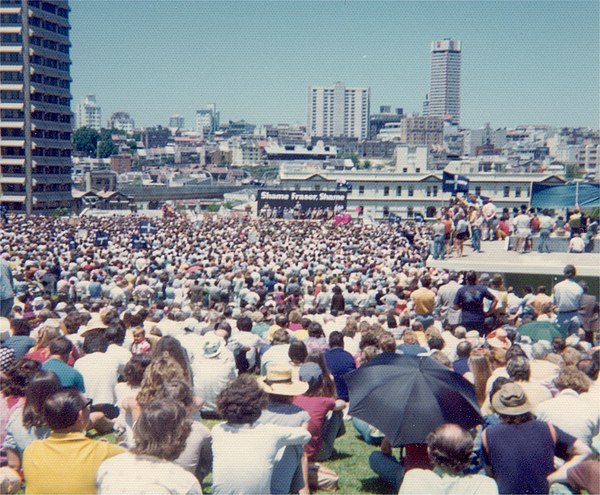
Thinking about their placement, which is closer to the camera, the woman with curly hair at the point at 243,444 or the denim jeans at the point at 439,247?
the woman with curly hair at the point at 243,444

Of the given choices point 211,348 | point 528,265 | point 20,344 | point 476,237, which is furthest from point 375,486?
point 476,237

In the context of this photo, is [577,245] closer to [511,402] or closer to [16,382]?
[511,402]

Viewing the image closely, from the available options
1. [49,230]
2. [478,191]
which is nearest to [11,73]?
[49,230]

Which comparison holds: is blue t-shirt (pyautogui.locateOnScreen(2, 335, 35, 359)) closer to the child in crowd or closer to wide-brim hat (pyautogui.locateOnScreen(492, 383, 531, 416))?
the child in crowd

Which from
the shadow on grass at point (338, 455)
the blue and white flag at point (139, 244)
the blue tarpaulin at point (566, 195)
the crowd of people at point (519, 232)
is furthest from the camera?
the blue and white flag at point (139, 244)

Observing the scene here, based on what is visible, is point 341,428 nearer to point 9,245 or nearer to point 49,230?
point 9,245

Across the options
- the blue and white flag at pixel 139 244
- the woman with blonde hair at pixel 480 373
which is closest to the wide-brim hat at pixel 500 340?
the woman with blonde hair at pixel 480 373

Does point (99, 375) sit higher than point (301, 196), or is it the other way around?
point (99, 375)

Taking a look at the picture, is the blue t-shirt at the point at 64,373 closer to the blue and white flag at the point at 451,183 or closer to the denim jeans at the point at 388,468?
the denim jeans at the point at 388,468
